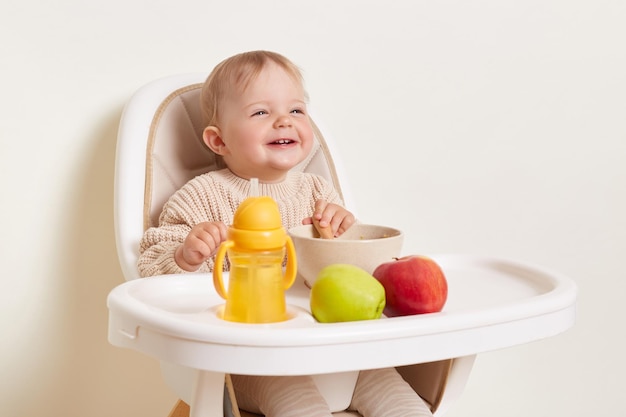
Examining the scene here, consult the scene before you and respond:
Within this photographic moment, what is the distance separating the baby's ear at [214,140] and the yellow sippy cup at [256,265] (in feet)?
1.82

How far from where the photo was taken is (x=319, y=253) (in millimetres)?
997

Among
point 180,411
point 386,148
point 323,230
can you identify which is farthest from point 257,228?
point 386,148

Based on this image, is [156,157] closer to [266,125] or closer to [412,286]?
[266,125]

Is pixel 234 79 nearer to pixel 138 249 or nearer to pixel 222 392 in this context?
pixel 138 249

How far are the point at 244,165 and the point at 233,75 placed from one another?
17 cm

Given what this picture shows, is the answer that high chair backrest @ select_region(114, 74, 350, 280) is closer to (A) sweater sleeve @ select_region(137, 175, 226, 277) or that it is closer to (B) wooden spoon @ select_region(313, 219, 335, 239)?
(A) sweater sleeve @ select_region(137, 175, 226, 277)

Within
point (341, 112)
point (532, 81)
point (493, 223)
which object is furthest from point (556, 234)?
point (341, 112)

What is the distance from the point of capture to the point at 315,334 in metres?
0.78

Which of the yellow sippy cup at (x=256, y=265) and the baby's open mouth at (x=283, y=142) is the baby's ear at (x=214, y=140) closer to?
the baby's open mouth at (x=283, y=142)

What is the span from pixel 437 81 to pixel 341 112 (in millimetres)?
263

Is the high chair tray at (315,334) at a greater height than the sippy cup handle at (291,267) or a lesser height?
lesser

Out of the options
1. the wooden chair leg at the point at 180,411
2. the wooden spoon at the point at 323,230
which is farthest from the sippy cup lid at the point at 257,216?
the wooden chair leg at the point at 180,411

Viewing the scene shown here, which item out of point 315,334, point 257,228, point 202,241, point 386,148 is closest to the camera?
point 315,334

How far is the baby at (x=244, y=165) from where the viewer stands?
1.26 metres
